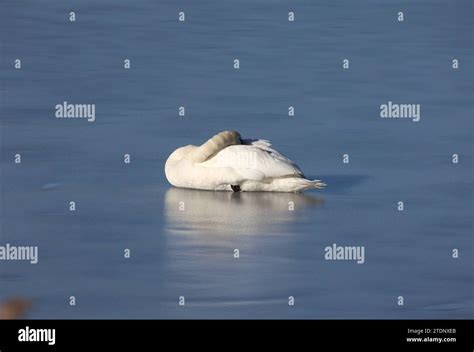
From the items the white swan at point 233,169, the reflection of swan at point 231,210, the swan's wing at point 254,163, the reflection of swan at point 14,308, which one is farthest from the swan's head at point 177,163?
the reflection of swan at point 14,308

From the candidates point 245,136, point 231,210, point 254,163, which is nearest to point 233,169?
point 254,163

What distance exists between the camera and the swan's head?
15.4 metres

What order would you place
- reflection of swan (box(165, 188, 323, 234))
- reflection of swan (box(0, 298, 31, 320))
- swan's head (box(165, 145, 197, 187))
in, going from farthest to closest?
swan's head (box(165, 145, 197, 187)) → reflection of swan (box(165, 188, 323, 234)) → reflection of swan (box(0, 298, 31, 320))

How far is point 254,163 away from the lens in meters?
15.1

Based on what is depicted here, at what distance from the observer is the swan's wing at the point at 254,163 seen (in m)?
15.1

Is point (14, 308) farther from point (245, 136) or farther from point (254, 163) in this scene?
point (245, 136)

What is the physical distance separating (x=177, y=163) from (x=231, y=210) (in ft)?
3.89

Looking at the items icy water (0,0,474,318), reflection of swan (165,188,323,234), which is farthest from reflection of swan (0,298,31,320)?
reflection of swan (165,188,323,234)

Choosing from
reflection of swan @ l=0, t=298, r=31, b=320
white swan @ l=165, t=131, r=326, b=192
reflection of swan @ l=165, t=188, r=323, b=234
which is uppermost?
white swan @ l=165, t=131, r=326, b=192

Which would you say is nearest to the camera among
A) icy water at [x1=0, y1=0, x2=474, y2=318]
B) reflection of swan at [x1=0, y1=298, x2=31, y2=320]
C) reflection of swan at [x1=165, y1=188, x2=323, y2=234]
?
reflection of swan at [x1=0, y1=298, x2=31, y2=320]

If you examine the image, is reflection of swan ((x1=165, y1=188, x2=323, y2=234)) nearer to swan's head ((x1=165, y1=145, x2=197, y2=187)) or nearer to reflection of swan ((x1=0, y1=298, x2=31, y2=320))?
swan's head ((x1=165, y1=145, x2=197, y2=187))

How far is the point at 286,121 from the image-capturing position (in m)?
18.3

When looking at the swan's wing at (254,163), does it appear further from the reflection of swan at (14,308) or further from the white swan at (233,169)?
the reflection of swan at (14,308)

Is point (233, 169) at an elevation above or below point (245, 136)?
below
